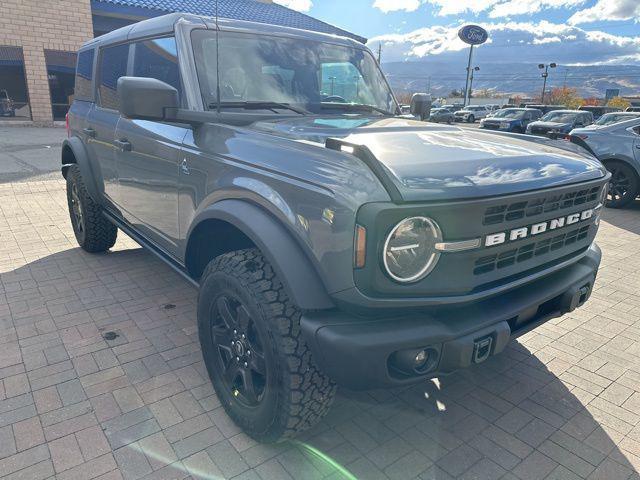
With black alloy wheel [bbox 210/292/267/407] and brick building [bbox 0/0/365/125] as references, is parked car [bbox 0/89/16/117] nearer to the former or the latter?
brick building [bbox 0/0/365/125]

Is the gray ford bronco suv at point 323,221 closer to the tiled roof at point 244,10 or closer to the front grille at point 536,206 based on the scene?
the front grille at point 536,206

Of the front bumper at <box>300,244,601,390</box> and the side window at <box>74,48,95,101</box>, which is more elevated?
the side window at <box>74,48,95,101</box>

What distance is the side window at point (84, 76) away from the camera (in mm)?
4441

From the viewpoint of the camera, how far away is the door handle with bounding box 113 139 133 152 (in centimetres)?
342

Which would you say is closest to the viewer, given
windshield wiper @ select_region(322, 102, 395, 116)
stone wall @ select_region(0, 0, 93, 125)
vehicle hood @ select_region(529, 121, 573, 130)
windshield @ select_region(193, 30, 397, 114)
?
windshield @ select_region(193, 30, 397, 114)

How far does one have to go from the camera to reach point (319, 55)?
331 centimetres

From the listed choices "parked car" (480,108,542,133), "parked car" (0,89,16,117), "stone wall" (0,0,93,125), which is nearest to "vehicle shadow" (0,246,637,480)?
"stone wall" (0,0,93,125)

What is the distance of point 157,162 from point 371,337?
1.96 m

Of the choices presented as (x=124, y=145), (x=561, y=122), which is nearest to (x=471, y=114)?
(x=561, y=122)

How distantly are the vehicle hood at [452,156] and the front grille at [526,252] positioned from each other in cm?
28

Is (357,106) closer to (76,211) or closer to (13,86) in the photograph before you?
(76,211)

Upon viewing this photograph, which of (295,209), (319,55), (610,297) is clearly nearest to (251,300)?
(295,209)

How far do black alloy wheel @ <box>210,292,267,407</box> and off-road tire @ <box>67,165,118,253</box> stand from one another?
2.72 metres

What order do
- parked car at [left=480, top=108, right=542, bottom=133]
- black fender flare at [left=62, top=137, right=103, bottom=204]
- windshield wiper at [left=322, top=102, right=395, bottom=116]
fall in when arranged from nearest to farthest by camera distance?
windshield wiper at [left=322, top=102, right=395, bottom=116], black fender flare at [left=62, top=137, right=103, bottom=204], parked car at [left=480, top=108, right=542, bottom=133]
